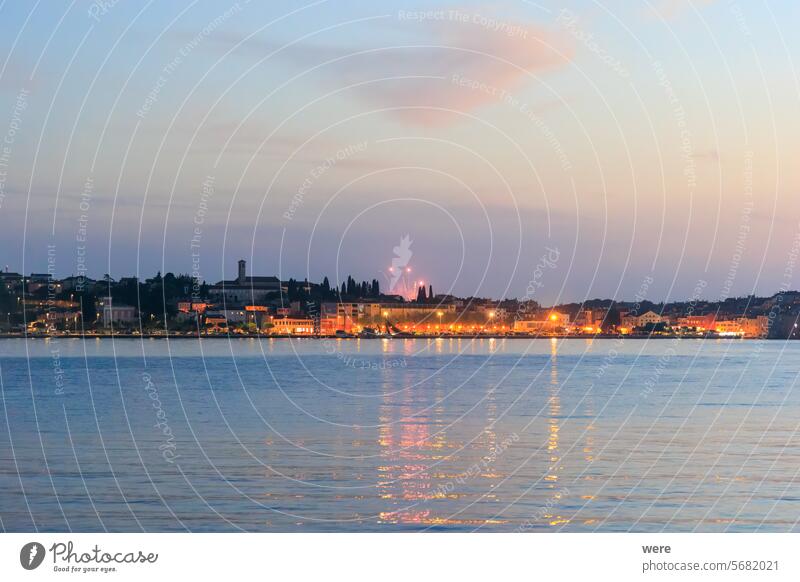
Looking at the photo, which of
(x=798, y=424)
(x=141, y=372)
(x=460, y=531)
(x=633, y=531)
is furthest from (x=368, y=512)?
(x=141, y=372)

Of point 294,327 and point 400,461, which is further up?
point 294,327

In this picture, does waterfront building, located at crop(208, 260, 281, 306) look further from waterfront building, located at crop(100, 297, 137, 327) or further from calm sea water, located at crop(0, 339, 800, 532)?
calm sea water, located at crop(0, 339, 800, 532)

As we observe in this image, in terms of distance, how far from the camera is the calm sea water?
14.9m

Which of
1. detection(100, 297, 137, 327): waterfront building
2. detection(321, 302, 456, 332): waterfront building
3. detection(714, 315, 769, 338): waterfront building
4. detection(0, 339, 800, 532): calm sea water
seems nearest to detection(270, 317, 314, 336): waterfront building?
detection(321, 302, 456, 332): waterfront building

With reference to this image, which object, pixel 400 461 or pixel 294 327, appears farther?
pixel 294 327

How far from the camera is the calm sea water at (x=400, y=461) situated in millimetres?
14922

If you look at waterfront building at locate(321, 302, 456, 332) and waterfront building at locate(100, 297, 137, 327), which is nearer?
waterfront building at locate(100, 297, 137, 327)

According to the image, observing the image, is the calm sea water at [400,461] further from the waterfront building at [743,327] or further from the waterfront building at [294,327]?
the waterfront building at [743,327]

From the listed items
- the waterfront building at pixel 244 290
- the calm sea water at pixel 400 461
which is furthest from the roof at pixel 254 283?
the calm sea water at pixel 400 461

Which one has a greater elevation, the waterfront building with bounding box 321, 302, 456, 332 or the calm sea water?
the waterfront building with bounding box 321, 302, 456, 332

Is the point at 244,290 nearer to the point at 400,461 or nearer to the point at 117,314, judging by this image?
the point at 117,314

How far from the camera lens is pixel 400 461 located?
20.1 metres

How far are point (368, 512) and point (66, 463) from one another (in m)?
6.89

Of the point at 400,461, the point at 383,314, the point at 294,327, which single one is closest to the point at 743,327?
the point at 383,314
